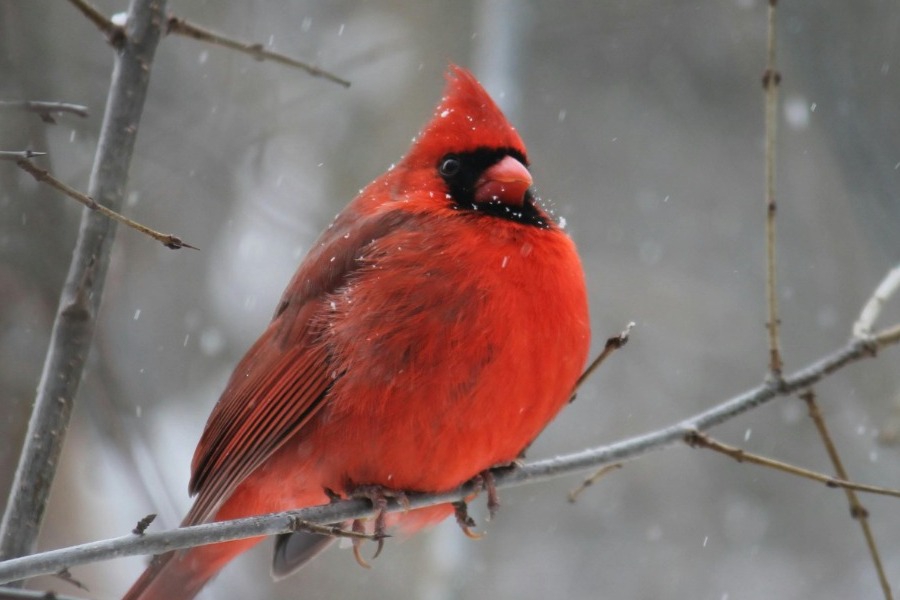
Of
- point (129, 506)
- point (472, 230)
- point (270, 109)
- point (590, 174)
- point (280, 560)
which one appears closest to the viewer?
point (472, 230)

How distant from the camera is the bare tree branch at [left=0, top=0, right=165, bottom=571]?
1.99 m

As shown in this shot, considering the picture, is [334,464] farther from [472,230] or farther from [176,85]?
[176,85]

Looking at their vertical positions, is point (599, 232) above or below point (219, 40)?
above

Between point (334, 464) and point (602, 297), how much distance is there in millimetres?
3935

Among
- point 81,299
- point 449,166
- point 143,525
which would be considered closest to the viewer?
point 143,525

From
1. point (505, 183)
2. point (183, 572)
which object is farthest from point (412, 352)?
point (183, 572)

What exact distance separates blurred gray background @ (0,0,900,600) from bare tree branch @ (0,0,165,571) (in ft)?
6.39

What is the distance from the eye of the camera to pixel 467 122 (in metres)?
2.65

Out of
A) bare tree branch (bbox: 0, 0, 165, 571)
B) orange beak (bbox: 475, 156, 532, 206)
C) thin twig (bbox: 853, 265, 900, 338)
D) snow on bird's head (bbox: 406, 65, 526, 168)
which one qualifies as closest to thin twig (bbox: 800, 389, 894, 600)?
thin twig (bbox: 853, 265, 900, 338)

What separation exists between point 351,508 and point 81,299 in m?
0.68

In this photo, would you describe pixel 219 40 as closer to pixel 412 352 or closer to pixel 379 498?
pixel 412 352

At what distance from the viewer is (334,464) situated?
2453 mm

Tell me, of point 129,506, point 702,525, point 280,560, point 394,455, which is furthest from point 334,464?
point 702,525

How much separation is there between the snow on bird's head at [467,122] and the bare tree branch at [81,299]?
72 cm
